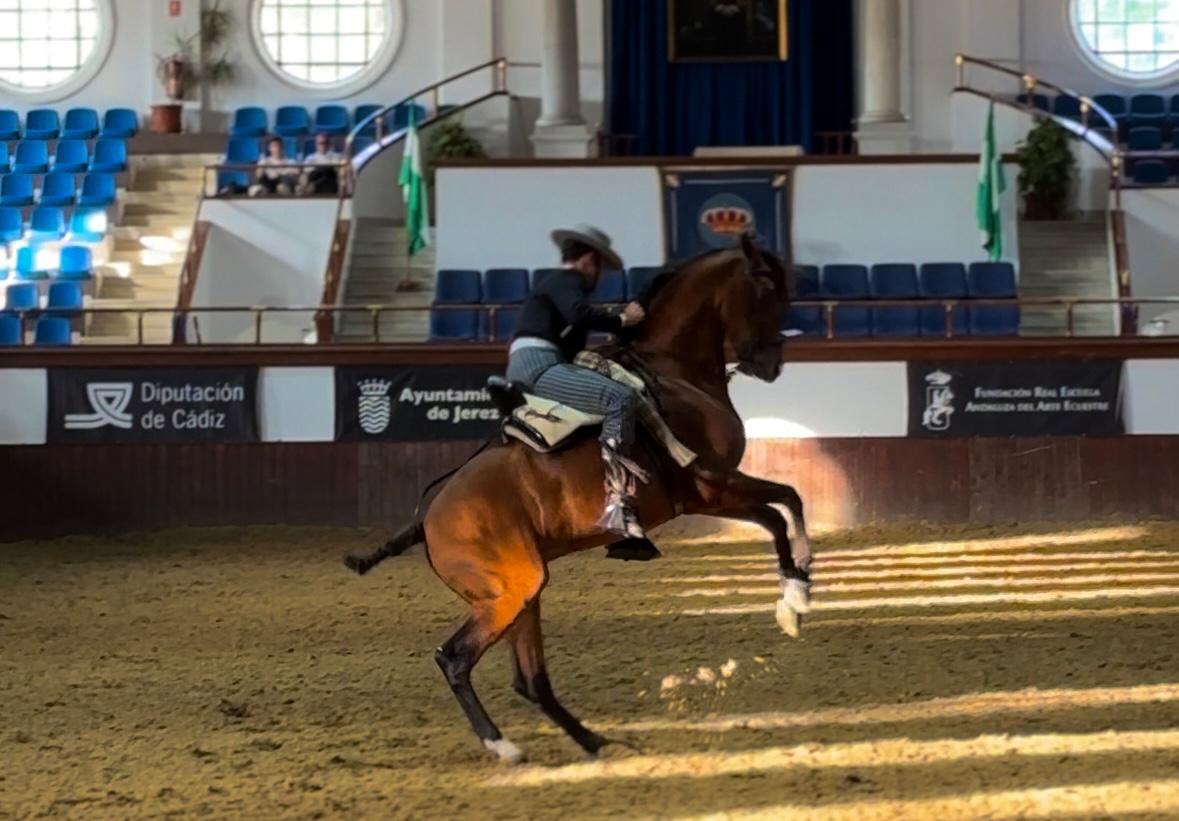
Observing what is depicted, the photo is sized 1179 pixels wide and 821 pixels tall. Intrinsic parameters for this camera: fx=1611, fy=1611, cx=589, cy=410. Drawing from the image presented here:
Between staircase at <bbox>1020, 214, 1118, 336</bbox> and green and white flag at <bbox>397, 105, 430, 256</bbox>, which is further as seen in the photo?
green and white flag at <bbox>397, 105, 430, 256</bbox>

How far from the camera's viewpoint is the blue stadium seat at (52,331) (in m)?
17.9

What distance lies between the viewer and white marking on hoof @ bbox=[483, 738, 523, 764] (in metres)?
6.78

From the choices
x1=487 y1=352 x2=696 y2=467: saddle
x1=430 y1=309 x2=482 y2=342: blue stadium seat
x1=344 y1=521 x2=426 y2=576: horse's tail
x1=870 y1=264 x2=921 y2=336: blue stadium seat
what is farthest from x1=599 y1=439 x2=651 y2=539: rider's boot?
x1=870 y1=264 x2=921 y2=336: blue stadium seat

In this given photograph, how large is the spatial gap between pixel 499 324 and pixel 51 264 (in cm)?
754

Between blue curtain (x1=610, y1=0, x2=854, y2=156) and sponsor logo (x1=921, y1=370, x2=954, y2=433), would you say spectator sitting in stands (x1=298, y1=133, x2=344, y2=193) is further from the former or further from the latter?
sponsor logo (x1=921, y1=370, x2=954, y2=433)

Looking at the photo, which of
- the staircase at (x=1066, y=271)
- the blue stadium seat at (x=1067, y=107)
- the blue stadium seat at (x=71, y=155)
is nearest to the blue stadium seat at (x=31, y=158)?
the blue stadium seat at (x=71, y=155)

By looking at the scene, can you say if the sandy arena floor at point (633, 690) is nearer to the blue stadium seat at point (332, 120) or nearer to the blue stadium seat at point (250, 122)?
the blue stadium seat at point (332, 120)

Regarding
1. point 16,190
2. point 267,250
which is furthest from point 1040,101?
point 16,190

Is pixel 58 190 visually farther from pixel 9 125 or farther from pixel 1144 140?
pixel 1144 140

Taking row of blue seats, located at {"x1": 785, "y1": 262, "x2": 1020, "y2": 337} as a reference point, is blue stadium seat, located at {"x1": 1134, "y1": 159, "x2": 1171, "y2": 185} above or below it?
above

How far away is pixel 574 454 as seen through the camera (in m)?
7.18

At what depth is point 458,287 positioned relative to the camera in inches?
755

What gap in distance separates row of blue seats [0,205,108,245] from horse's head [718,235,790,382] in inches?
629

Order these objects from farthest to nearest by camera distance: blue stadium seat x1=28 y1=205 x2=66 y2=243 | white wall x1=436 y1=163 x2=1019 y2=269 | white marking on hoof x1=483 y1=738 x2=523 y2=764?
blue stadium seat x1=28 y1=205 x2=66 y2=243, white wall x1=436 y1=163 x2=1019 y2=269, white marking on hoof x1=483 y1=738 x2=523 y2=764
